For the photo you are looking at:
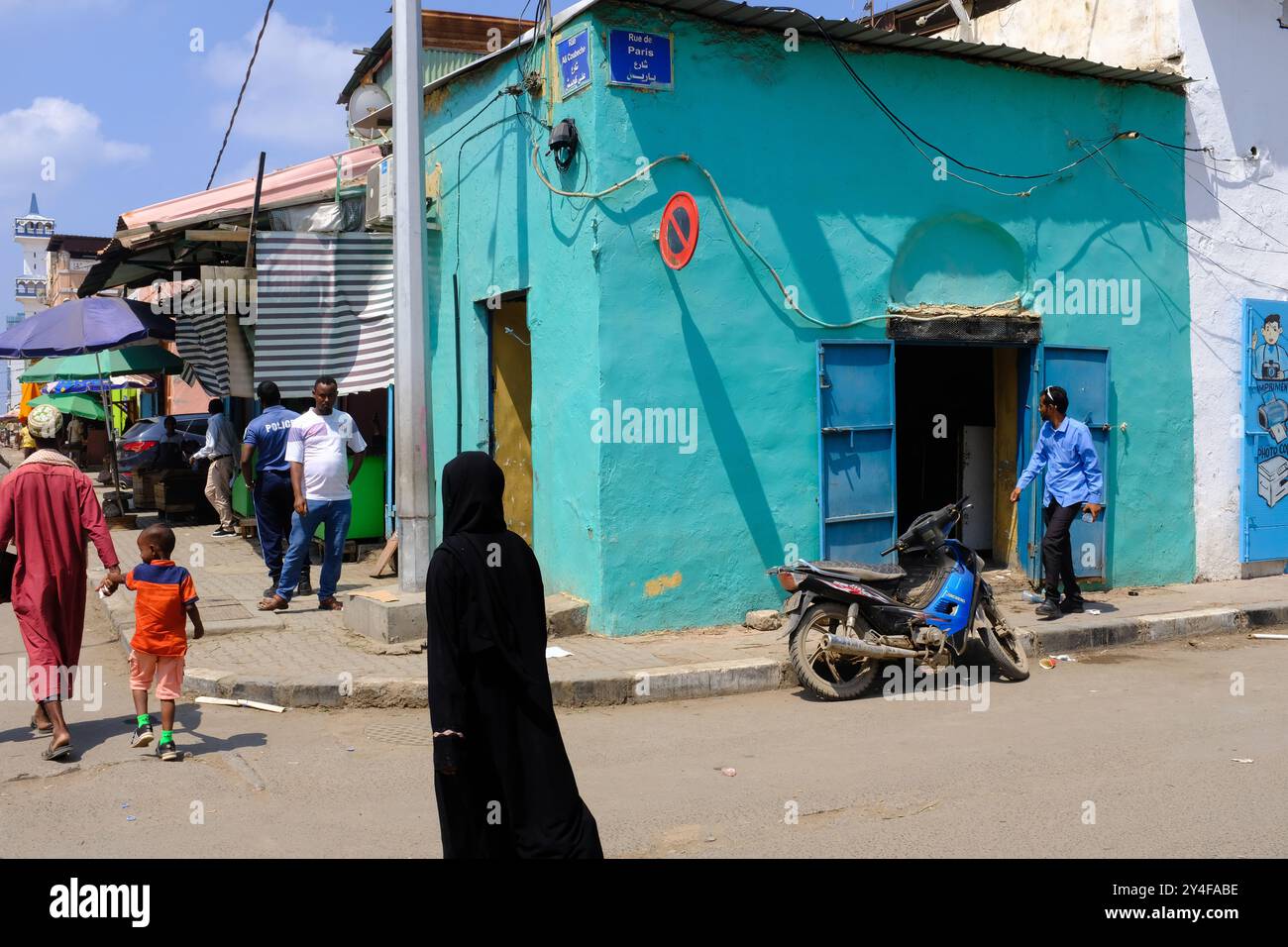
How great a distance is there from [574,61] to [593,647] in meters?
4.39

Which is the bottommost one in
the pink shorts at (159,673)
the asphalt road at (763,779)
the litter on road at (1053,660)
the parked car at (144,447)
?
the asphalt road at (763,779)

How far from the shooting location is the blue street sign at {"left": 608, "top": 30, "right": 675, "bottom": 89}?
8.67 meters

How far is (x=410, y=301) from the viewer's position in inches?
332

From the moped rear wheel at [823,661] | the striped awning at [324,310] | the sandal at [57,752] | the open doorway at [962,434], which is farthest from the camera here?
the striped awning at [324,310]

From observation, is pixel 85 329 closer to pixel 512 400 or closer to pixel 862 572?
pixel 512 400

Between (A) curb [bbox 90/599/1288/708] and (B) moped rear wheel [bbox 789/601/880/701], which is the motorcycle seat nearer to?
(B) moped rear wheel [bbox 789/601/880/701]

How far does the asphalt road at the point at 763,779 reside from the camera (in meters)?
4.77

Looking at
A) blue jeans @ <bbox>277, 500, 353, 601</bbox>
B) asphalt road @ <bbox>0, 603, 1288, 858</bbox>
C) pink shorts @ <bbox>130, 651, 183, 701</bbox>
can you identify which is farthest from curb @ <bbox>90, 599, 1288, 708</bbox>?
blue jeans @ <bbox>277, 500, 353, 601</bbox>

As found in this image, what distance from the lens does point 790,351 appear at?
30.8 feet

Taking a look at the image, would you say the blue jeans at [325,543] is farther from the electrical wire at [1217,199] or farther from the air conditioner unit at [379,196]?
the electrical wire at [1217,199]

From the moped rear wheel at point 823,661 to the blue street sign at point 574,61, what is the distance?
4.30 meters

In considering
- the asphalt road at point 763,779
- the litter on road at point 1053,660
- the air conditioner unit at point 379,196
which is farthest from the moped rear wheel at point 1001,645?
the air conditioner unit at point 379,196
